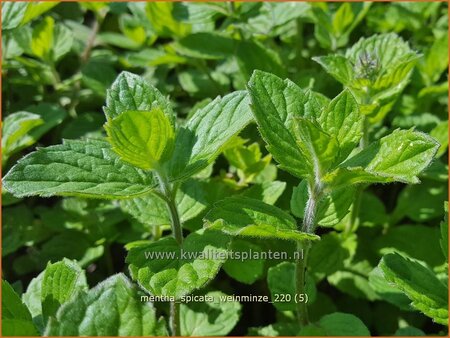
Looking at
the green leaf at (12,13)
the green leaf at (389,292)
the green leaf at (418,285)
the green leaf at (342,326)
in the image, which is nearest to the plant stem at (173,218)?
the green leaf at (342,326)

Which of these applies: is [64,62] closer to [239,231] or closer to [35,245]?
[35,245]

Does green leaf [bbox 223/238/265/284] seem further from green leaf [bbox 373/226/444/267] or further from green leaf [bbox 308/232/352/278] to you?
green leaf [bbox 373/226/444/267]

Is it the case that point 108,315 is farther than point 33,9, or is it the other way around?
point 33,9

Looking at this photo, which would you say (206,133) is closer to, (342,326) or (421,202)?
(342,326)

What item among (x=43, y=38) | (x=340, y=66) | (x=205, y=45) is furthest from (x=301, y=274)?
(x=43, y=38)

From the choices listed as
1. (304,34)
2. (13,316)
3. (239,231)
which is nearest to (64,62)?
(304,34)
